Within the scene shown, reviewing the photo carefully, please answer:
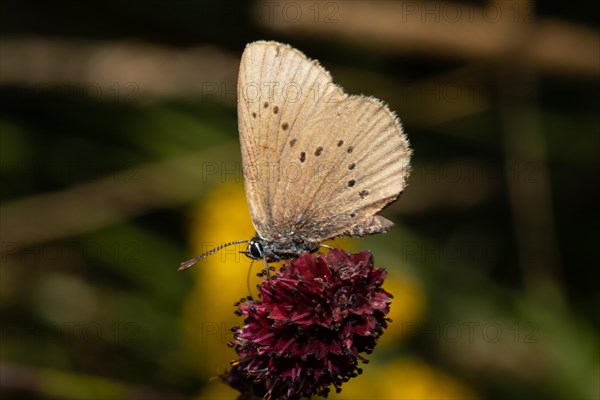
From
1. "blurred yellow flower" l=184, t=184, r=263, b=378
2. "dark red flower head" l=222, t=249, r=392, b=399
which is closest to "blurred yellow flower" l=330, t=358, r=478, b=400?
"blurred yellow flower" l=184, t=184, r=263, b=378

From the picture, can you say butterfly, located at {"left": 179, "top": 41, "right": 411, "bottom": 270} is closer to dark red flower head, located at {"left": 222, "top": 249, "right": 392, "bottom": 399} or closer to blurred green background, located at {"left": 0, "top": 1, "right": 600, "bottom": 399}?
dark red flower head, located at {"left": 222, "top": 249, "right": 392, "bottom": 399}

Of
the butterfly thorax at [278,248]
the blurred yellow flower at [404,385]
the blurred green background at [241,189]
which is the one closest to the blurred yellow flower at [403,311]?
the blurred green background at [241,189]

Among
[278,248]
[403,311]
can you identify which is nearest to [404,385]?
[403,311]

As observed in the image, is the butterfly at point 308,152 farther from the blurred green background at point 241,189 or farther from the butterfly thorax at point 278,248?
the blurred green background at point 241,189

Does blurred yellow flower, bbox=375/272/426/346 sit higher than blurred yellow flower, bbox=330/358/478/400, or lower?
higher

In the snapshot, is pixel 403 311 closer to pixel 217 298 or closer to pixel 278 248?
pixel 217 298

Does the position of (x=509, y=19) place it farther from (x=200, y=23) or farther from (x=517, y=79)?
(x=200, y=23)

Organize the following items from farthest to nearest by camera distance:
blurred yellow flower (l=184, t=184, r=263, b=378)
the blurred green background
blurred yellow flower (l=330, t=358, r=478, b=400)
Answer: the blurred green background < blurred yellow flower (l=184, t=184, r=263, b=378) < blurred yellow flower (l=330, t=358, r=478, b=400)

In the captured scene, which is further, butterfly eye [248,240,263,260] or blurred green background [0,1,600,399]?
blurred green background [0,1,600,399]
